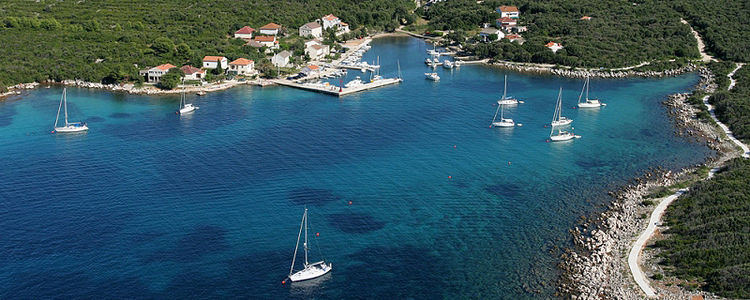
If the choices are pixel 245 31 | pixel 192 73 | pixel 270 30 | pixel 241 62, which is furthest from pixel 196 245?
pixel 270 30

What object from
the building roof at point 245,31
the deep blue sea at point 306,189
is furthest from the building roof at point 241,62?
the building roof at point 245,31

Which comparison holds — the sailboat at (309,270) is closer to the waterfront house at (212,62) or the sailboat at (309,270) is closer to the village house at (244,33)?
the waterfront house at (212,62)

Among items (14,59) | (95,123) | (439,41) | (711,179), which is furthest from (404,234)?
(439,41)

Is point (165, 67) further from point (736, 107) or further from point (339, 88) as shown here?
point (736, 107)

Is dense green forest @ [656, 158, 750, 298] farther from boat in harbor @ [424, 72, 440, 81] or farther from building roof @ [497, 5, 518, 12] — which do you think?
building roof @ [497, 5, 518, 12]

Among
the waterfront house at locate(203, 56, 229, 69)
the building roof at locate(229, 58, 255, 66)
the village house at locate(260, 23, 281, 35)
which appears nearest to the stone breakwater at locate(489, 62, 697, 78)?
the building roof at locate(229, 58, 255, 66)

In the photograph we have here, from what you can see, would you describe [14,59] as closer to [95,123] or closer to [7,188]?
[95,123]
